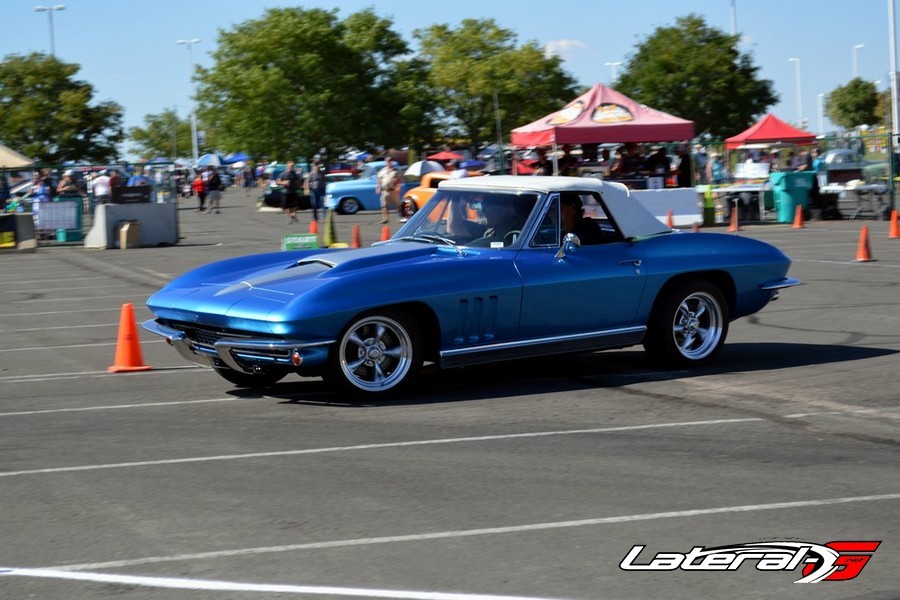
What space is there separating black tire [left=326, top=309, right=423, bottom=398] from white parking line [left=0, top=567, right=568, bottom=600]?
3.45 metres

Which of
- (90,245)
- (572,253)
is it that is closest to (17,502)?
(572,253)

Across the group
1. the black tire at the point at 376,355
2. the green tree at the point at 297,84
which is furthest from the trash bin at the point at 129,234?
the green tree at the point at 297,84

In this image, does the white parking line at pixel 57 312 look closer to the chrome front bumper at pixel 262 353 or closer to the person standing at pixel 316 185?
the chrome front bumper at pixel 262 353

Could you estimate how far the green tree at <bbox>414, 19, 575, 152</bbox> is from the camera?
196ft

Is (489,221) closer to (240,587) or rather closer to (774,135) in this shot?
(240,587)

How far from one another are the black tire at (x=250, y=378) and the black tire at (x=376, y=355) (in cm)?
103

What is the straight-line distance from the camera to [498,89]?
195ft

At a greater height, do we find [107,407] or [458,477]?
[107,407]

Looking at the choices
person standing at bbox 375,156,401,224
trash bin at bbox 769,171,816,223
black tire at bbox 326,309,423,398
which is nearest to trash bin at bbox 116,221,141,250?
person standing at bbox 375,156,401,224

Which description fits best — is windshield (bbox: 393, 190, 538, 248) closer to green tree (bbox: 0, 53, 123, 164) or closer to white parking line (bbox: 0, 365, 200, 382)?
white parking line (bbox: 0, 365, 200, 382)

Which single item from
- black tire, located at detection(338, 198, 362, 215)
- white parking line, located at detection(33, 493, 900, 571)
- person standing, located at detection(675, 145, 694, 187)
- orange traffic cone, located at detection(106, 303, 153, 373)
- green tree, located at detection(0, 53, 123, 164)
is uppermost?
green tree, located at detection(0, 53, 123, 164)

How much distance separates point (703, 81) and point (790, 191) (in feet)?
103

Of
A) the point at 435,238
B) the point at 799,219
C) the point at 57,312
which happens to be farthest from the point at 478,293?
the point at 799,219

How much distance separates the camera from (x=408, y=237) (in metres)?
9.48
